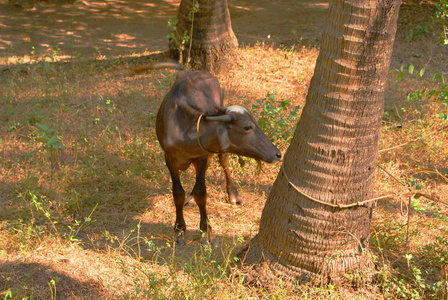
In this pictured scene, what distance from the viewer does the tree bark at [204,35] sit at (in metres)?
7.54

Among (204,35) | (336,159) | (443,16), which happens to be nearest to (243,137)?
(336,159)

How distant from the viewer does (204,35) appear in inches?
300

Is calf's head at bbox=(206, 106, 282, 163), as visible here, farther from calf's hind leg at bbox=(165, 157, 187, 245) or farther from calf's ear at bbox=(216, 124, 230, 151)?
calf's hind leg at bbox=(165, 157, 187, 245)

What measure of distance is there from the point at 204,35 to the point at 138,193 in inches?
139

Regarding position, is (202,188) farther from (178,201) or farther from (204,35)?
(204,35)

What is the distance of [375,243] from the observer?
3822mm

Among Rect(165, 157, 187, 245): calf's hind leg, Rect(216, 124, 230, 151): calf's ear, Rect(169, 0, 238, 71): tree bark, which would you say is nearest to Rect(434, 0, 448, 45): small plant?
Rect(216, 124, 230, 151): calf's ear

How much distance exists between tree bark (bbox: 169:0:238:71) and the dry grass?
36 cm

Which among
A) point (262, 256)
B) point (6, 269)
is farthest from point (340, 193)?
point (6, 269)

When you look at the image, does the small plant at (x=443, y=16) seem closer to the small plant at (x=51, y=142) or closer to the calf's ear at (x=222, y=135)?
the calf's ear at (x=222, y=135)

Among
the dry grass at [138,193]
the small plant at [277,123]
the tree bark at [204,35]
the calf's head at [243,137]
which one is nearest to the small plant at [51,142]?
the dry grass at [138,193]

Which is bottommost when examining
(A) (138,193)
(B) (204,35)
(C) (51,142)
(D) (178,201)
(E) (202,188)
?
(A) (138,193)

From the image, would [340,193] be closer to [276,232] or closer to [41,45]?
[276,232]

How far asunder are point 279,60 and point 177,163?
442cm
